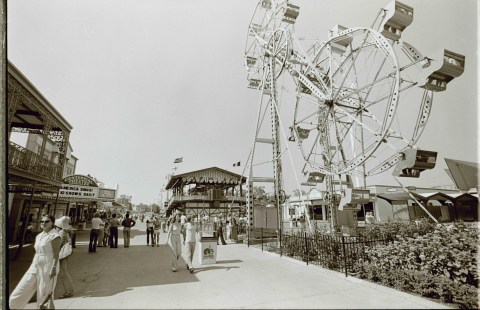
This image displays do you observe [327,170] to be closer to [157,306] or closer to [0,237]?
[157,306]

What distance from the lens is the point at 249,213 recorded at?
15594mm

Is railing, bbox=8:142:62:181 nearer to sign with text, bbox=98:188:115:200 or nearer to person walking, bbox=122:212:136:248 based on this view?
person walking, bbox=122:212:136:248

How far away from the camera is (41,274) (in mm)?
4738

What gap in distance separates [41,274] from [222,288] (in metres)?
3.79

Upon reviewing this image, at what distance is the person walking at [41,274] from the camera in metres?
4.57

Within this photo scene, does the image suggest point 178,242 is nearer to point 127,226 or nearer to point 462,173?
point 127,226

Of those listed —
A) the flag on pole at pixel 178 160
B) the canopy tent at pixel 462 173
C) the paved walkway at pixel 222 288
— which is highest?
the flag on pole at pixel 178 160

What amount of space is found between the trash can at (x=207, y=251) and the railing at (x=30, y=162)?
288 inches

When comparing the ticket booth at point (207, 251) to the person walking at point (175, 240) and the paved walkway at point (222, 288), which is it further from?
the person walking at point (175, 240)

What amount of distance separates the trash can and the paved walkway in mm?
303

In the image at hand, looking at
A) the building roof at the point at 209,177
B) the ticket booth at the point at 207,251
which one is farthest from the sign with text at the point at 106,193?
the ticket booth at the point at 207,251

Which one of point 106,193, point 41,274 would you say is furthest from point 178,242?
point 106,193

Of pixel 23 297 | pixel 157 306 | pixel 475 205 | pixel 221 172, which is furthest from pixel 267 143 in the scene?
pixel 475 205

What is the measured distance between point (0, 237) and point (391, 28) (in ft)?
48.4
